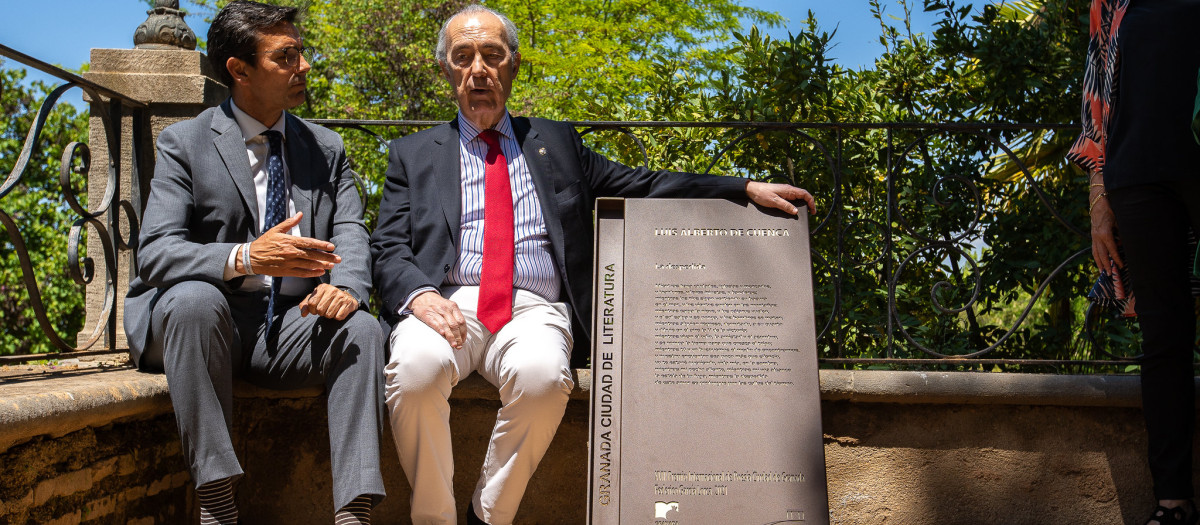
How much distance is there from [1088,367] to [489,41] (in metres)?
4.00

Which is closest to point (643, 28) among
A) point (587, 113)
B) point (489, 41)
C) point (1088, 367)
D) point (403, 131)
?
point (403, 131)

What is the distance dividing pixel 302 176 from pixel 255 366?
0.67 m

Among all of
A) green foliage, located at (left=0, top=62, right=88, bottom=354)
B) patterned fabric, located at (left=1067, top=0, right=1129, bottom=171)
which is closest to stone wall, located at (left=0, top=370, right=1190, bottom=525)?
patterned fabric, located at (left=1067, top=0, right=1129, bottom=171)

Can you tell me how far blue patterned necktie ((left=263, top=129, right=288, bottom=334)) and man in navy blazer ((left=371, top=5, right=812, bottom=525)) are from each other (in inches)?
13.1

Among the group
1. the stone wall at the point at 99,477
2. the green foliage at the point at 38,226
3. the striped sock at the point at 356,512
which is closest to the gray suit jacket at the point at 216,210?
the stone wall at the point at 99,477

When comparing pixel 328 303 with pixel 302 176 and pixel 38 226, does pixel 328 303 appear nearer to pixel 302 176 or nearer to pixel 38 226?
pixel 302 176

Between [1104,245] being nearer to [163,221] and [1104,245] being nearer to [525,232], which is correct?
[525,232]

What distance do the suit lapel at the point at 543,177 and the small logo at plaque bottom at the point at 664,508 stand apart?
0.93 meters

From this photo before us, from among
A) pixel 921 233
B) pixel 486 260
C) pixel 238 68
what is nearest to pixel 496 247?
pixel 486 260

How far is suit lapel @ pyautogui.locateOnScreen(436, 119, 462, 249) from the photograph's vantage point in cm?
304

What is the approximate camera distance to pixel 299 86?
3.11 metres

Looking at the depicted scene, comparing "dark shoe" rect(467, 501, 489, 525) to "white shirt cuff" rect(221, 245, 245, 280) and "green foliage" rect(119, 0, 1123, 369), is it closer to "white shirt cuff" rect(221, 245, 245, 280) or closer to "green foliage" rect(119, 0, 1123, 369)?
"white shirt cuff" rect(221, 245, 245, 280)

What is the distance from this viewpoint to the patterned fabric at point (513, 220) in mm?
3018

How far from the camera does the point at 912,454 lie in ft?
10.6
